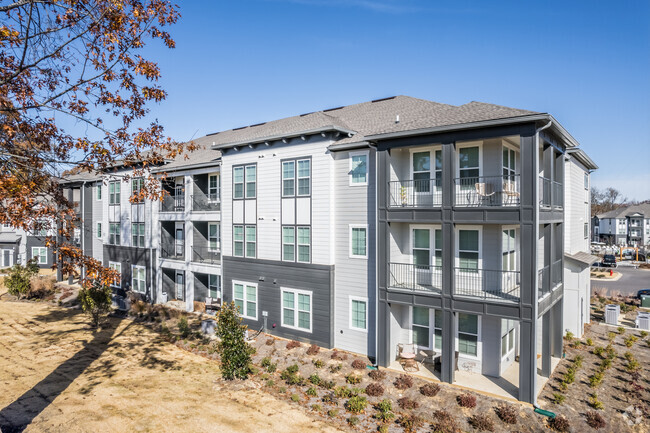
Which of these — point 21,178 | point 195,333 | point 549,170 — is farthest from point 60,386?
point 549,170

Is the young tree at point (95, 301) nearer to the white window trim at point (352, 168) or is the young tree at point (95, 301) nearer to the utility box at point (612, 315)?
the white window trim at point (352, 168)

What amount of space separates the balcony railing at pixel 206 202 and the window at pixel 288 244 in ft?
22.0

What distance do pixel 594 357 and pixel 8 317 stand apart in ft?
109

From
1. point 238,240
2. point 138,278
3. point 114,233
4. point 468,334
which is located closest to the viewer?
point 468,334

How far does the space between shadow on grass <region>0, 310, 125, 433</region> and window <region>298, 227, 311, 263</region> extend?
34.6 ft

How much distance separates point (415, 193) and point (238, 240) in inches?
430

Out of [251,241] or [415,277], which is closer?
[415,277]

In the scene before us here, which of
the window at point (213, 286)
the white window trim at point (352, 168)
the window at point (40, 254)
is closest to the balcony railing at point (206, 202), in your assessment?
the window at point (213, 286)

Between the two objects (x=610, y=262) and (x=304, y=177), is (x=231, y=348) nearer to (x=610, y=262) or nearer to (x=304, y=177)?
(x=304, y=177)

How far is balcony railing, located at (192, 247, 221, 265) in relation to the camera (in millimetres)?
25953

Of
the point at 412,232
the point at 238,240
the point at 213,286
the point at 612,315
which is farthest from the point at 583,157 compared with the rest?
the point at 213,286

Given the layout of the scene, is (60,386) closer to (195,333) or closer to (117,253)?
(195,333)

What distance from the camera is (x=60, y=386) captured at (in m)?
14.4

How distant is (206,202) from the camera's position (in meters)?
25.4
